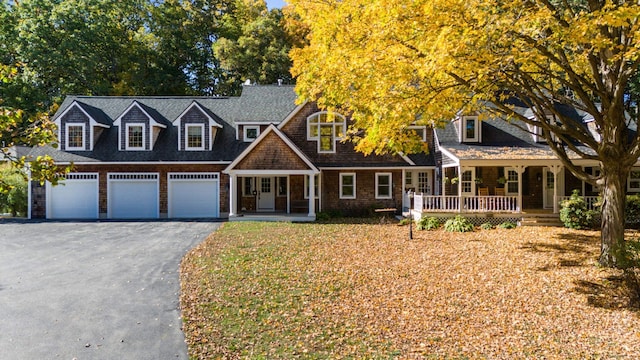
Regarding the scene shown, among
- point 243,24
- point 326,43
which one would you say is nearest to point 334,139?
point 326,43

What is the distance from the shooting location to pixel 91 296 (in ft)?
27.8

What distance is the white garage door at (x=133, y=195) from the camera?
871 inches

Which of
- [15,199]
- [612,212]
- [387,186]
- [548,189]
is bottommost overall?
[15,199]

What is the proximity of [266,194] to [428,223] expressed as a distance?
10.3 metres

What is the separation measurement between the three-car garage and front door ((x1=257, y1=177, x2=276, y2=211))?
2538 mm

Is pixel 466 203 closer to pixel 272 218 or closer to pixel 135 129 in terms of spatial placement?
pixel 272 218

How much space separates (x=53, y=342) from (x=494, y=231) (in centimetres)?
1548

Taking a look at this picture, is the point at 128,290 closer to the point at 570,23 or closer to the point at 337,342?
the point at 337,342

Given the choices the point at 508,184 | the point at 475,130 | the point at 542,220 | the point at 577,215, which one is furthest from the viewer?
the point at 475,130

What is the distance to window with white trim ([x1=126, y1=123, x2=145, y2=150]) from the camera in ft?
74.0

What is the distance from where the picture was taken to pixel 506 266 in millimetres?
10586

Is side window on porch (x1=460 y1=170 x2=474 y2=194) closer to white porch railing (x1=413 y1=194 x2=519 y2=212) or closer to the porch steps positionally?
white porch railing (x1=413 y1=194 x2=519 y2=212)

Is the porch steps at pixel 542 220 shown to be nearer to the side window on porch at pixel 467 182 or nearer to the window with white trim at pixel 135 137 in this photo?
the side window on porch at pixel 467 182

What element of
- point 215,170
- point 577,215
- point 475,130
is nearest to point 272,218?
point 215,170
